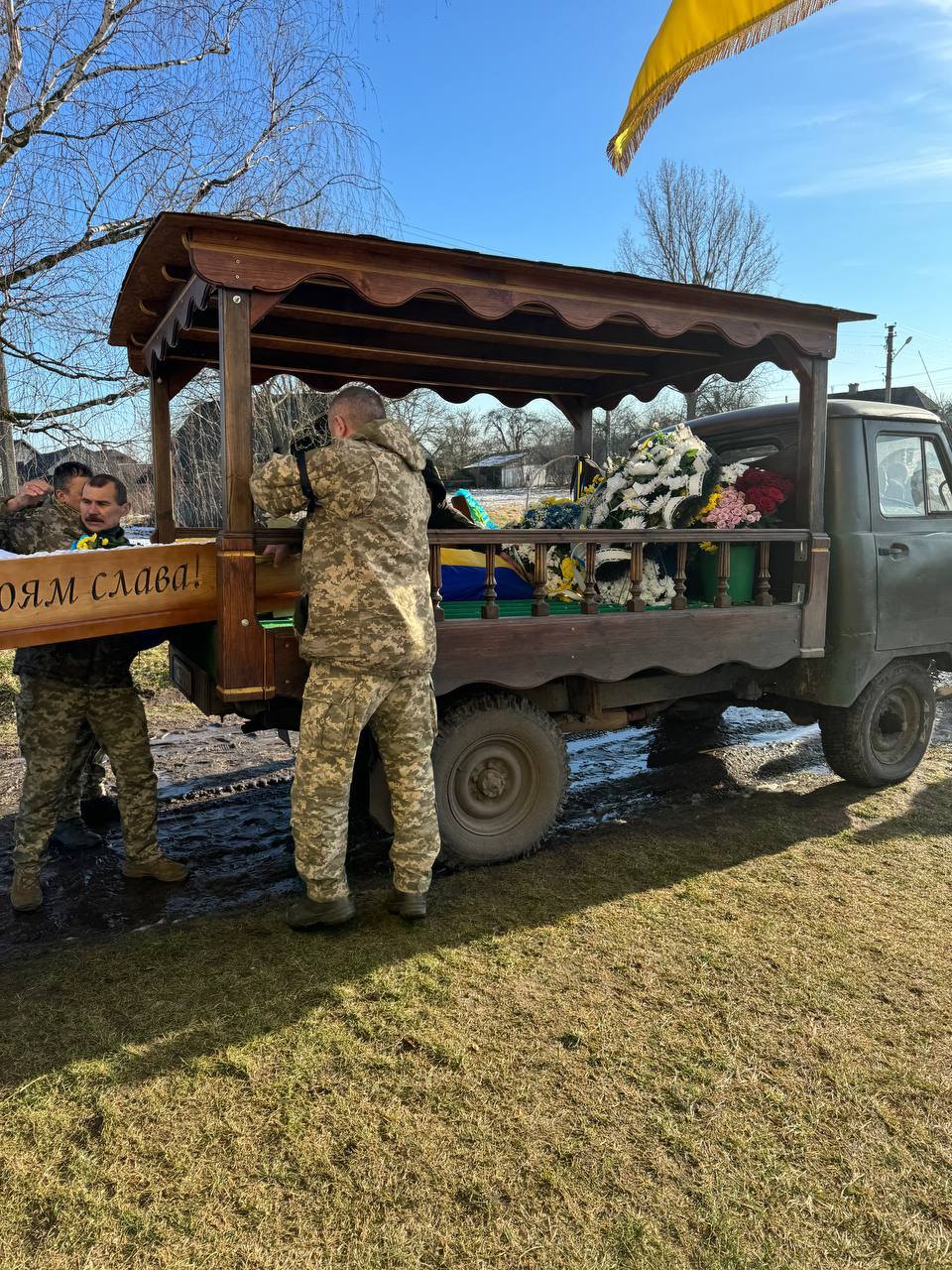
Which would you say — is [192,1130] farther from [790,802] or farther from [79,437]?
[79,437]

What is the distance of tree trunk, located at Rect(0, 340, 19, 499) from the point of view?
6828mm

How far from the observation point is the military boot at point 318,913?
11.0ft

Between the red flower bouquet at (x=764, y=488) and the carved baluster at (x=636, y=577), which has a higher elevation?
the red flower bouquet at (x=764, y=488)

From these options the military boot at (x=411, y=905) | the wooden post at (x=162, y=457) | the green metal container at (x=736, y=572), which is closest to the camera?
the military boot at (x=411, y=905)

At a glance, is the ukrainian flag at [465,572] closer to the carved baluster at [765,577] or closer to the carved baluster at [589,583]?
the carved baluster at [589,583]

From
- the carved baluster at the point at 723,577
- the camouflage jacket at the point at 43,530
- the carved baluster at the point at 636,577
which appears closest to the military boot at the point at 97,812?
the camouflage jacket at the point at 43,530

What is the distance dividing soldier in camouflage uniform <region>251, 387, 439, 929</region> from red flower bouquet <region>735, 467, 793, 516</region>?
232 cm

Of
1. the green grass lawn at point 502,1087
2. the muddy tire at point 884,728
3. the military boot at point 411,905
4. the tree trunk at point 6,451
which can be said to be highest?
the tree trunk at point 6,451

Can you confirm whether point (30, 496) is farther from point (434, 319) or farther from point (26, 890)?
point (434, 319)

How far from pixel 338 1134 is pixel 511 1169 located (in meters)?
0.48

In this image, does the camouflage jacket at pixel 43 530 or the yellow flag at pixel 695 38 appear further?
the camouflage jacket at pixel 43 530

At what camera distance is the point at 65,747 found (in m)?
3.69

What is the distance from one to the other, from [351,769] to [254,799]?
1.97 metres

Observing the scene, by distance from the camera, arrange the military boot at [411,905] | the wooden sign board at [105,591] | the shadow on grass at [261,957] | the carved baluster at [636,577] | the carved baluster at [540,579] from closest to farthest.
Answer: the shadow on grass at [261,957], the wooden sign board at [105,591], the military boot at [411,905], the carved baluster at [540,579], the carved baluster at [636,577]
